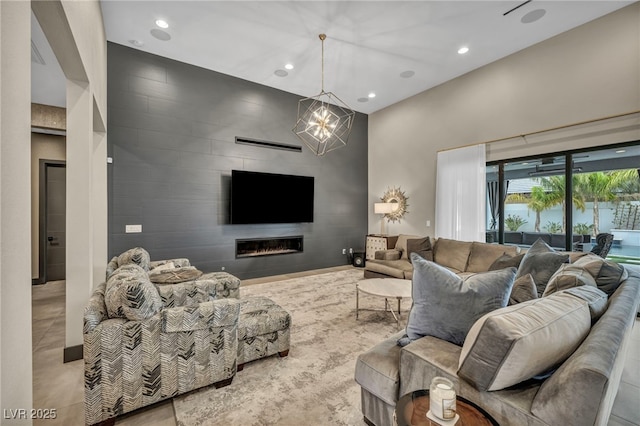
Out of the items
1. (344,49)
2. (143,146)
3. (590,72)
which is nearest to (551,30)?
(590,72)

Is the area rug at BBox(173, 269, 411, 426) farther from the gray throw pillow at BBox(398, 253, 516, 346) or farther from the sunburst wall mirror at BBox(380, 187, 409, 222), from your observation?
the sunburst wall mirror at BBox(380, 187, 409, 222)

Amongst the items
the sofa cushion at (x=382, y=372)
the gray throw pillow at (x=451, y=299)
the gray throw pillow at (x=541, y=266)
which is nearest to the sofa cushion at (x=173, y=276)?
the sofa cushion at (x=382, y=372)

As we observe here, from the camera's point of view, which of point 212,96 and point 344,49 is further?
point 212,96

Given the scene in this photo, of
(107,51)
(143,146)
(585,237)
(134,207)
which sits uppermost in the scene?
(107,51)

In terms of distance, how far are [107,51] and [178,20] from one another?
4.52 ft

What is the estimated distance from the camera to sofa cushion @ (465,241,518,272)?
429cm

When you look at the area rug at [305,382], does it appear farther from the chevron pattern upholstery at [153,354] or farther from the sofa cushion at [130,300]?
the sofa cushion at [130,300]

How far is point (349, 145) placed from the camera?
23.2ft

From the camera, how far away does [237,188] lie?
5242 mm

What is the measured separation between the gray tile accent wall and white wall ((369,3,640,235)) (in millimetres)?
2097

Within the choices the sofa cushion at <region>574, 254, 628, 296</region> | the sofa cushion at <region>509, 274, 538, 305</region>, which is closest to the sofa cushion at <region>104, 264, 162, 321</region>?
the sofa cushion at <region>509, 274, 538, 305</region>

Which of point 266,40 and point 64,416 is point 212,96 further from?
point 64,416

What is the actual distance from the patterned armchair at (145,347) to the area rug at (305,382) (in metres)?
0.17

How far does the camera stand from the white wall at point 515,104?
3.64 m
